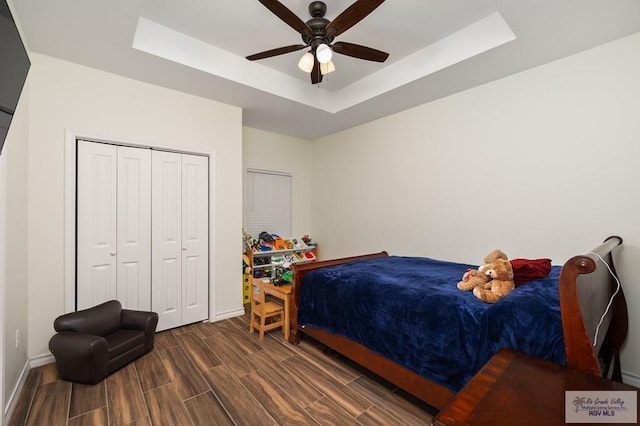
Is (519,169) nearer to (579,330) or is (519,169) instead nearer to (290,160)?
(579,330)

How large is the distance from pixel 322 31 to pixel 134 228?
2.55 meters

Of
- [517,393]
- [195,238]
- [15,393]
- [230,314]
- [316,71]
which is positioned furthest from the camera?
[230,314]

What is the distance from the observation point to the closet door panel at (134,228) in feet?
9.11

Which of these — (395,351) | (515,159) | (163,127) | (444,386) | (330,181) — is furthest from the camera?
(330,181)

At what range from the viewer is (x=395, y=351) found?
75.2 inches

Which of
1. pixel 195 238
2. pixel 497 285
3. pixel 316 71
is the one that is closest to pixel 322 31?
pixel 316 71

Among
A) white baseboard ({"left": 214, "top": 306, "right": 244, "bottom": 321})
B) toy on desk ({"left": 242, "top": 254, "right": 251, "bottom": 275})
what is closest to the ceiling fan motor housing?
toy on desk ({"left": 242, "top": 254, "right": 251, "bottom": 275})

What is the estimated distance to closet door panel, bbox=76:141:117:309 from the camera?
257cm

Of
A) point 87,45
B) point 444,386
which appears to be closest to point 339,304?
point 444,386

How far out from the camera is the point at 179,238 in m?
3.13

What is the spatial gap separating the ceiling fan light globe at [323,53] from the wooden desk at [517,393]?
211cm

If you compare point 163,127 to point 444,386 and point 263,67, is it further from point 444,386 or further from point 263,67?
point 444,386

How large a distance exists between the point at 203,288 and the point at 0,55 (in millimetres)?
2635

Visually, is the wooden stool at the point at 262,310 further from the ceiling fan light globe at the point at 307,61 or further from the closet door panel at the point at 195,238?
the ceiling fan light globe at the point at 307,61
